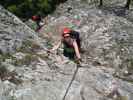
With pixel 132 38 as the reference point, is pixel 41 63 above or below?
above

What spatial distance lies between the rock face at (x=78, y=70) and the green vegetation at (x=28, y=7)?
4637 mm

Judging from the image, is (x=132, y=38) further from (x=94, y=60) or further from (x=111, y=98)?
(x=111, y=98)

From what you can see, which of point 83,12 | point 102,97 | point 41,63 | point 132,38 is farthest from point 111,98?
point 83,12

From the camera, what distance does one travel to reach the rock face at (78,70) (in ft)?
29.5

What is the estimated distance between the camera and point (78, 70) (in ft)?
33.2

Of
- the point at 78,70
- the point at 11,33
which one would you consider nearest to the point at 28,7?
the point at 11,33

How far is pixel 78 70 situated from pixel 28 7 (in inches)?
403

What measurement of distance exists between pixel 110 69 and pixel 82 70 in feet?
6.56

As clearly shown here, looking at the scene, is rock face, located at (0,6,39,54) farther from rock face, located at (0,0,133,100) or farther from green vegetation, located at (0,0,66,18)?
green vegetation, located at (0,0,66,18)

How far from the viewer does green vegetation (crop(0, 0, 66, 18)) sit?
19359 mm

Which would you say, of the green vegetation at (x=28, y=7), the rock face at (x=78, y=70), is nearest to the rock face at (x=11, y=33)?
the rock face at (x=78, y=70)

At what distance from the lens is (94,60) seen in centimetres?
1280

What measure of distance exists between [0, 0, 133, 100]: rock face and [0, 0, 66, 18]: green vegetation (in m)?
4.64

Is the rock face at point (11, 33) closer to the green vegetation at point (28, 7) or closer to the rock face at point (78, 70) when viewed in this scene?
the rock face at point (78, 70)
